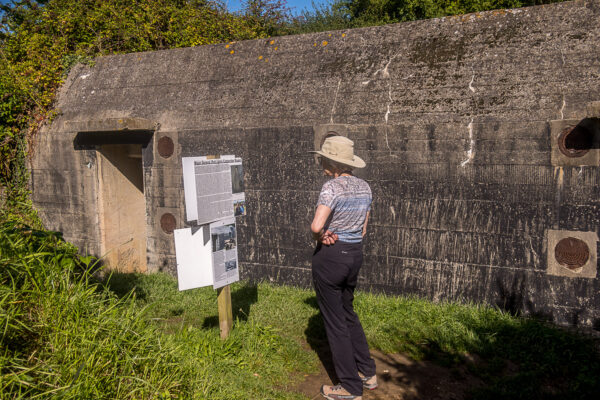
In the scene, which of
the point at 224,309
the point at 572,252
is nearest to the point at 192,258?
the point at 224,309

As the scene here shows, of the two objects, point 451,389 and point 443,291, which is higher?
point 443,291

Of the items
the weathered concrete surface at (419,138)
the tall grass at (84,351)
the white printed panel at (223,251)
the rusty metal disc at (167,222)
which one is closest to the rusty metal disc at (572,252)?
the weathered concrete surface at (419,138)

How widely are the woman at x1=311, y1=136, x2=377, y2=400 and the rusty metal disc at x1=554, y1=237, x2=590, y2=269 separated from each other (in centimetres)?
240

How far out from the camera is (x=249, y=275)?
6609 mm

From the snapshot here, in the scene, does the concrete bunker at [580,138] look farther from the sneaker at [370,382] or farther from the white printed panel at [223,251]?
the white printed panel at [223,251]

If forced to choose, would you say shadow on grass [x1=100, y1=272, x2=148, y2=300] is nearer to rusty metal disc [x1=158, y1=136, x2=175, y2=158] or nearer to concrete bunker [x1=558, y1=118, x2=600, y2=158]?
rusty metal disc [x1=158, y1=136, x2=175, y2=158]

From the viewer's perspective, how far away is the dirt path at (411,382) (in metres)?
3.99

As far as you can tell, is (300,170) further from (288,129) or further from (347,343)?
(347,343)

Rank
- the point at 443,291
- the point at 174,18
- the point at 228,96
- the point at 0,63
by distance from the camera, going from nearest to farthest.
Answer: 1. the point at 443,291
2. the point at 228,96
3. the point at 0,63
4. the point at 174,18

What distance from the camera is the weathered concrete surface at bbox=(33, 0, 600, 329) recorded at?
16.5 feet

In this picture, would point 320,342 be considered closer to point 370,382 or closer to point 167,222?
point 370,382

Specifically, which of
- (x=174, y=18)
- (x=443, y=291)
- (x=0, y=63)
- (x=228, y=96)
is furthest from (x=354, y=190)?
(x=174, y=18)

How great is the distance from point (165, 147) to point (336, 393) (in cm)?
447

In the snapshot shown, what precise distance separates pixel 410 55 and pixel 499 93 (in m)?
1.18
